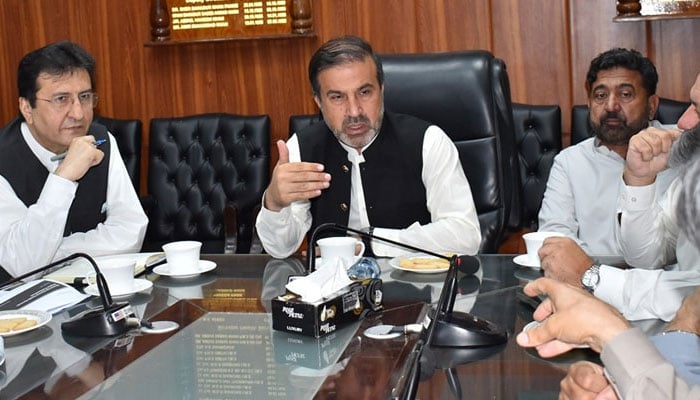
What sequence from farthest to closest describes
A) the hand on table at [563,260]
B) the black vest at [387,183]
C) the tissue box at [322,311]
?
the black vest at [387,183], the hand on table at [563,260], the tissue box at [322,311]

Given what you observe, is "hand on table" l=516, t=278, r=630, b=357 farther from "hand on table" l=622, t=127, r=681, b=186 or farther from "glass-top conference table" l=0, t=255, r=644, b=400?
"hand on table" l=622, t=127, r=681, b=186

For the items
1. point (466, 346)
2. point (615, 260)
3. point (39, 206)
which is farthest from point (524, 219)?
point (466, 346)

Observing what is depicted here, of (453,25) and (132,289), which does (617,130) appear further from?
(132,289)

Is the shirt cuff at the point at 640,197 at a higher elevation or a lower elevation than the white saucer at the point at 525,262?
higher

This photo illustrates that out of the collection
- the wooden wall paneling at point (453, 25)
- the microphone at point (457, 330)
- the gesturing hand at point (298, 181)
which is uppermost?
the wooden wall paneling at point (453, 25)

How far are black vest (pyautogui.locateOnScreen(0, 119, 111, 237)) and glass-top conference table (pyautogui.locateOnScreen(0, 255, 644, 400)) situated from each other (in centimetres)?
120

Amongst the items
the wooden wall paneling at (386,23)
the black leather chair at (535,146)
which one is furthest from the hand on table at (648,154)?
the wooden wall paneling at (386,23)

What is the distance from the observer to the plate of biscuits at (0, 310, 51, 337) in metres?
1.84

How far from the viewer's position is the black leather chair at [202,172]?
4.37 m

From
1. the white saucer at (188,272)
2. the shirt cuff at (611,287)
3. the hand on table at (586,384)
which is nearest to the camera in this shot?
the hand on table at (586,384)

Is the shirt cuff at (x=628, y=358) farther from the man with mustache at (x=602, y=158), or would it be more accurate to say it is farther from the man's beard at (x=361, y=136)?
the man with mustache at (x=602, y=158)

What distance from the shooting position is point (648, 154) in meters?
2.56

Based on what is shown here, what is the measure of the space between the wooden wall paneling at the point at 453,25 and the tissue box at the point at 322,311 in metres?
2.96

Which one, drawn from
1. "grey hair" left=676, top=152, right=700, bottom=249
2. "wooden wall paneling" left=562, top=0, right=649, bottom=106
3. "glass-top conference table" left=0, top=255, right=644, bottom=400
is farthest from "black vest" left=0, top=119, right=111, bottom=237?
"grey hair" left=676, top=152, right=700, bottom=249
